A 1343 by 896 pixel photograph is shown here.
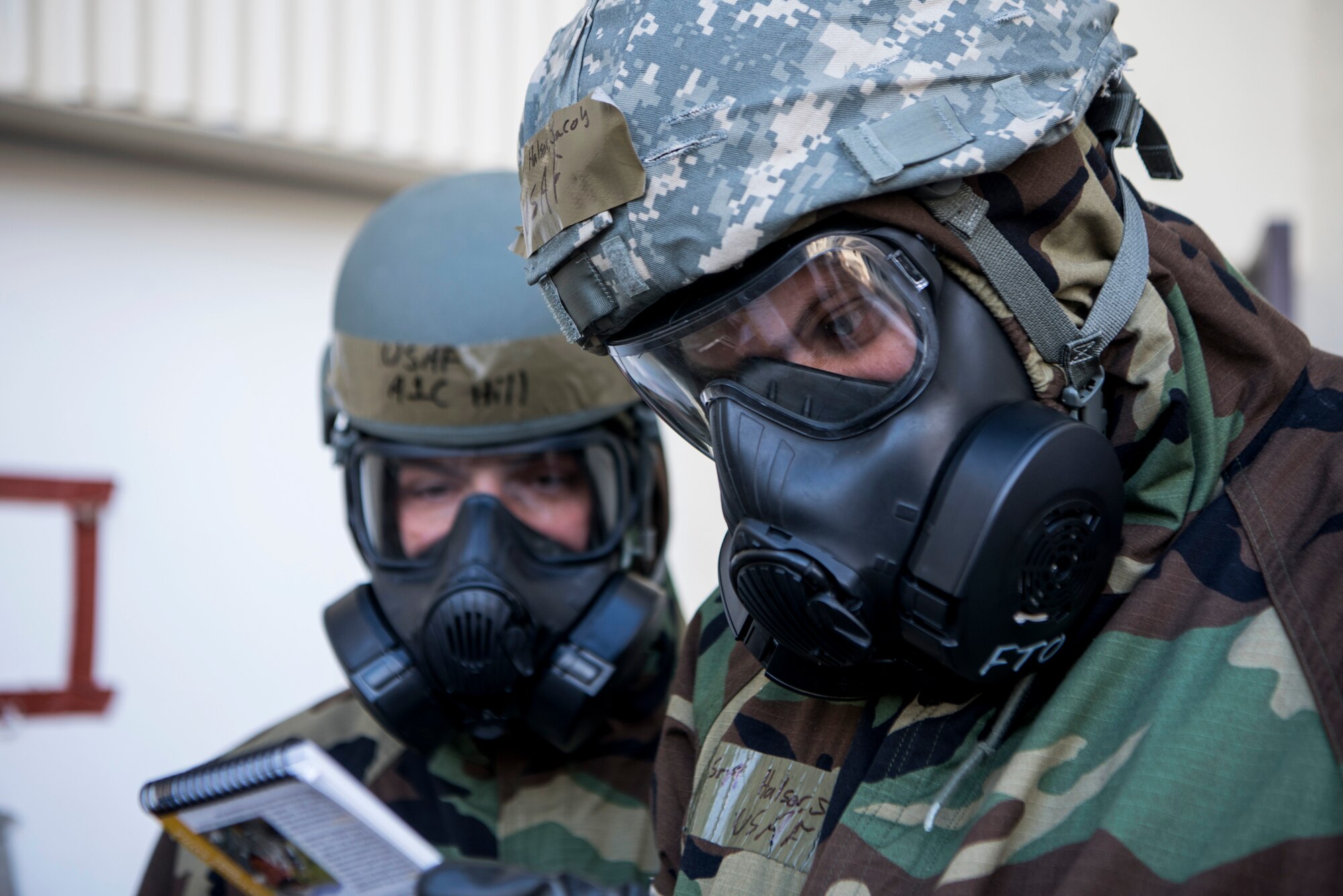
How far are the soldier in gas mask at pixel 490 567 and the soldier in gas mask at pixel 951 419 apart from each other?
550 mm

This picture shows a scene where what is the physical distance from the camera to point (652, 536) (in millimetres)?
1854

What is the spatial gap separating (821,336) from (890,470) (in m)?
0.16

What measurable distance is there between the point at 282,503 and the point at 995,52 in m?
2.18

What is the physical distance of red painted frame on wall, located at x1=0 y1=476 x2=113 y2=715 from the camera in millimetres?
2457

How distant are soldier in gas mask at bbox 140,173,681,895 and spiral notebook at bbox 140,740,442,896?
330mm

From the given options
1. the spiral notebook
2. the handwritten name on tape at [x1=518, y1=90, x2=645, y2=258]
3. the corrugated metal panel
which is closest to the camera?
the handwritten name on tape at [x1=518, y1=90, x2=645, y2=258]

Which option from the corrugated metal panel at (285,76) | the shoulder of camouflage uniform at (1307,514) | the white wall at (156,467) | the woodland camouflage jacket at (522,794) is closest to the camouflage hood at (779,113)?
the shoulder of camouflage uniform at (1307,514)

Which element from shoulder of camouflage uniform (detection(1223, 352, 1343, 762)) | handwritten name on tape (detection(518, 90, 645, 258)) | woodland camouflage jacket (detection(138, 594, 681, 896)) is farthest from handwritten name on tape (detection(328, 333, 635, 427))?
shoulder of camouflage uniform (detection(1223, 352, 1343, 762))

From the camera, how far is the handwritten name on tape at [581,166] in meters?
1.07

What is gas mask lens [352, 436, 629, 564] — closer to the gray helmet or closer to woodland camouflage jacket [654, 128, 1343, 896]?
the gray helmet

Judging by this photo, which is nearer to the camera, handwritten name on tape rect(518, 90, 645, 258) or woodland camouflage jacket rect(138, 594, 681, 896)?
handwritten name on tape rect(518, 90, 645, 258)

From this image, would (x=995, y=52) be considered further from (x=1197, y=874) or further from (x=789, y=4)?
(x=1197, y=874)

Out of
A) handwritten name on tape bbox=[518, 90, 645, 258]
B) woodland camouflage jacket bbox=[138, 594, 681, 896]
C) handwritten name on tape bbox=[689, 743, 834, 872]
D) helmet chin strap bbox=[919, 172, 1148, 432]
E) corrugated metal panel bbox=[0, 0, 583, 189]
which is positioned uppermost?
corrugated metal panel bbox=[0, 0, 583, 189]

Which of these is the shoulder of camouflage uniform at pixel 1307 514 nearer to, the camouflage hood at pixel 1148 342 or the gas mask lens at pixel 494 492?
the camouflage hood at pixel 1148 342
